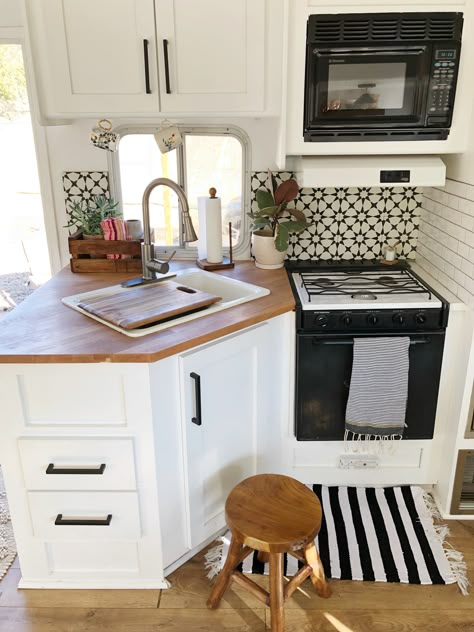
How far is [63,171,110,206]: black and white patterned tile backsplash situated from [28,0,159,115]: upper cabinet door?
45 cm

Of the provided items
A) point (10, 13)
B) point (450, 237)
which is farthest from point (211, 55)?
point (450, 237)

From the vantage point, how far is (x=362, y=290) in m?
2.16

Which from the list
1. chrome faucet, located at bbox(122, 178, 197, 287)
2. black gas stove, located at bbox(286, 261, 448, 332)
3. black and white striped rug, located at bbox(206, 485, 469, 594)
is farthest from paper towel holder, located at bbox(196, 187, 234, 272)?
black and white striped rug, located at bbox(206, 485, 469, 594)

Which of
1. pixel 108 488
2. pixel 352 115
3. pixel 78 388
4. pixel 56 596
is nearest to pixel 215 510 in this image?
pixel 108 488

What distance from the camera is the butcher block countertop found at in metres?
1.55

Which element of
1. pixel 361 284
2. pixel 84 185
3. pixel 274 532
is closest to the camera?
pixel 274 532

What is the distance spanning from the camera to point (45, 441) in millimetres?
1672

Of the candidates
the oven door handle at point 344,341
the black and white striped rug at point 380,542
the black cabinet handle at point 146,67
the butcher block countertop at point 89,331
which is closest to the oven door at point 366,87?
the black cabinet handle at point 146,67

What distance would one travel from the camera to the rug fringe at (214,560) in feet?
6.36

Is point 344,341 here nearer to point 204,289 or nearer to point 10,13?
point 204,289

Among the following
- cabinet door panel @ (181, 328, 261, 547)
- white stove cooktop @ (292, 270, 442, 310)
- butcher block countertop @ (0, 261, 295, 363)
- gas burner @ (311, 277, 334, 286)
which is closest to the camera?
butcher block countertop @ (0, 261, 295, 363)

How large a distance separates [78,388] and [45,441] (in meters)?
0.23

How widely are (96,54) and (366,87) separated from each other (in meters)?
1.03

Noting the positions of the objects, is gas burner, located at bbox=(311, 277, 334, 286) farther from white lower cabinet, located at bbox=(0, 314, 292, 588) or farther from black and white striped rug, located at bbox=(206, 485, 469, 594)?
black and white striped rug, located at bbox=(206, 485, 469, 594)
